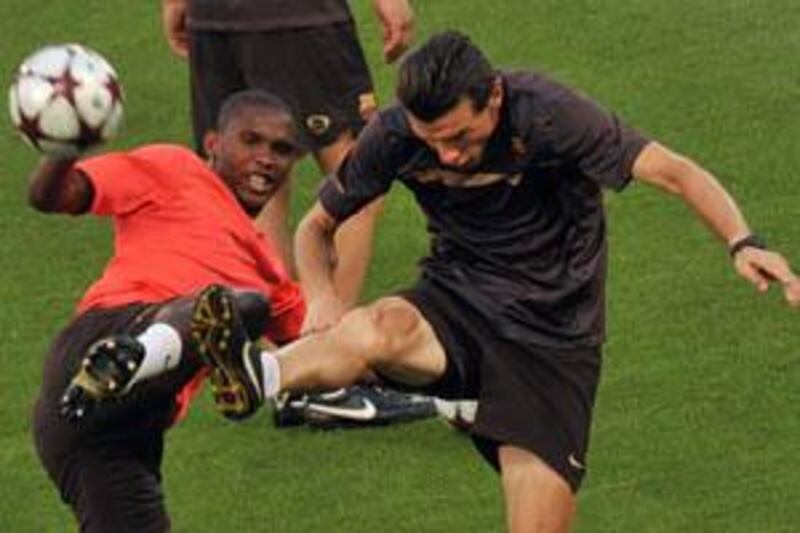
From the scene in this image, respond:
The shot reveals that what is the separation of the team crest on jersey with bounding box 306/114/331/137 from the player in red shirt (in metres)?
2.21

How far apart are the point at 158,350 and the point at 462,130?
1.24 meters

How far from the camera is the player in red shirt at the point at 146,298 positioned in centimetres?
931

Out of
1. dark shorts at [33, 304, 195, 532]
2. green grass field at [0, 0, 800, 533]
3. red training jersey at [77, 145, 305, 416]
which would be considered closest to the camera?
dark shorts at [33, 304, 195, 532]

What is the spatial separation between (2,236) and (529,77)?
5.29m

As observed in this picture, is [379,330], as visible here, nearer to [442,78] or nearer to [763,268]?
[442,78]

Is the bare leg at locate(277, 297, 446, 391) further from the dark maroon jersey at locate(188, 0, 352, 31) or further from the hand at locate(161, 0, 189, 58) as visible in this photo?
the hand at locate(161, 0, 189, 58)

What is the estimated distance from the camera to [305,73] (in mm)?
12531

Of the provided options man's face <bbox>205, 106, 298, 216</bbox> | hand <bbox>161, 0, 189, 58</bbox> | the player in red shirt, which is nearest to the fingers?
hand <bbox>161, 0, 189, 58</bbox>

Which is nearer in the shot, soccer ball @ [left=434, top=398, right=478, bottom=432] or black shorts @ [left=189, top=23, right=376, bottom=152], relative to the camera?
soccer ball @ [left=434, top=398, right=478, bottom=432]

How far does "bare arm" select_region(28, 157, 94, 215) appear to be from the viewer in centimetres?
930

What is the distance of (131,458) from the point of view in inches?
374

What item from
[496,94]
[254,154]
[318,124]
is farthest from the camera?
[318,124]

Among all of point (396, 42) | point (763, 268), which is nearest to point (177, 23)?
point (396, 42)

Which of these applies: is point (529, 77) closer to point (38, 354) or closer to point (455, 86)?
point (455, 86)
